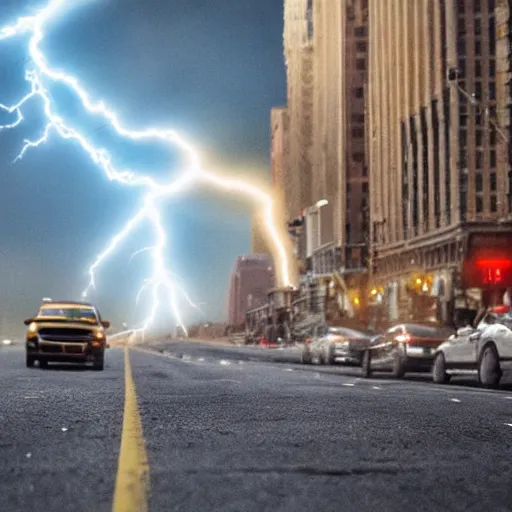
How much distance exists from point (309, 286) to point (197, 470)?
130440 millimetres

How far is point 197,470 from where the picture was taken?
5801mm

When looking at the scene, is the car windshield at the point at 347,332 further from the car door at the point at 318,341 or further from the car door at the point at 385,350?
the car door at the point at 385,350

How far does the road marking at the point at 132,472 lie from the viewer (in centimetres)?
452

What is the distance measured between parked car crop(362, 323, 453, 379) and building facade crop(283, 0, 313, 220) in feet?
474

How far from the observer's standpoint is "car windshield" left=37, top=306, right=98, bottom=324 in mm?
26531

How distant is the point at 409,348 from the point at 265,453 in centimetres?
1664

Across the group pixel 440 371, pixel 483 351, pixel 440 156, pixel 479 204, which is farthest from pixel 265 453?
pixel 440 156

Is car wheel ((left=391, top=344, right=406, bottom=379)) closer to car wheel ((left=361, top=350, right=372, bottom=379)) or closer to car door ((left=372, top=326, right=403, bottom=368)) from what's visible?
car door ((left=372, top=326, right=403, bottom=368))

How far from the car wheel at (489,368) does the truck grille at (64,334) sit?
10.4 metres

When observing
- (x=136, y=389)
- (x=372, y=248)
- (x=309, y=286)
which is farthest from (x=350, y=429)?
(x=309, y=286)

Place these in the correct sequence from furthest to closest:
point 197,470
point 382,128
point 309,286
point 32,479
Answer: point 309,286, point 382,128, point 197,470, point 32,479

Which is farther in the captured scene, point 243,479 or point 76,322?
point 76,322

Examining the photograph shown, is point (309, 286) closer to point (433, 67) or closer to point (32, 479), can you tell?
point (433, 67)

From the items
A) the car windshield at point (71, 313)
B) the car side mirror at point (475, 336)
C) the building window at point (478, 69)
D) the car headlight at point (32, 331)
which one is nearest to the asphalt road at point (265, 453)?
the car side mirror at point (475, 336)
